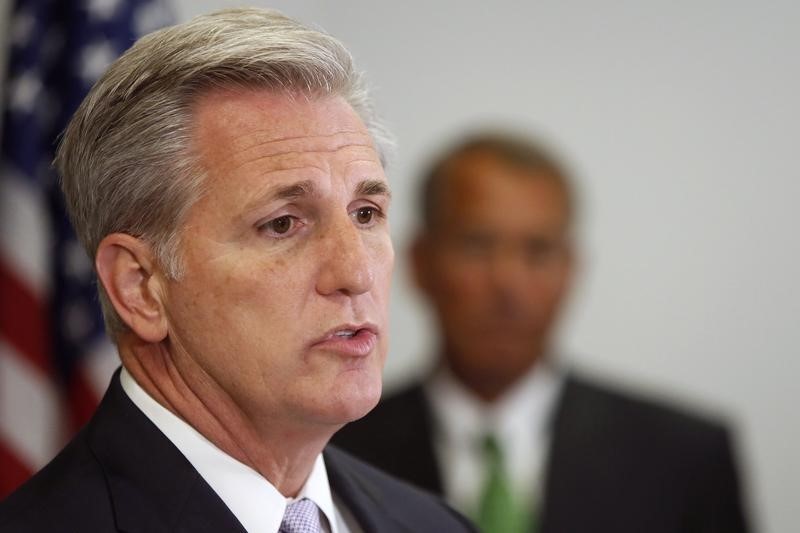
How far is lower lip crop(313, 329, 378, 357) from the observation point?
1.81 m

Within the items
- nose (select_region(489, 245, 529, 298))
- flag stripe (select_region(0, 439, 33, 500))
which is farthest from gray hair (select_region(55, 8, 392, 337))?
nose (select_region(489, 245, 529, 298))

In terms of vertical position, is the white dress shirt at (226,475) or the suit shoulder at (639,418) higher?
the white dress shirt at (226,475)

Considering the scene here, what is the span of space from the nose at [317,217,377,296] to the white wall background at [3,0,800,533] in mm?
3192

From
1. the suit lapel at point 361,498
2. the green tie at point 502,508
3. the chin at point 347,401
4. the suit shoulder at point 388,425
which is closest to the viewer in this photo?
the chin at point 347,401

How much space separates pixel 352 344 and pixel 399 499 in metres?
0.51

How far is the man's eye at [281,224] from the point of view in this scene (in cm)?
182

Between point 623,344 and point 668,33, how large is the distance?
141 cm

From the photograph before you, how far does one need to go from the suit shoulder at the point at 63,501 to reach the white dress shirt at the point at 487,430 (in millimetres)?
3138

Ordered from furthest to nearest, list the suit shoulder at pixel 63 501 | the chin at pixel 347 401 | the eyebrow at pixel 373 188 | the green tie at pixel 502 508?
the green tie at pixel 502 508 → the eyebrow at pixel 373 188 → the chin at pixel 347 401 → the suit shoulder at pixel 63 501

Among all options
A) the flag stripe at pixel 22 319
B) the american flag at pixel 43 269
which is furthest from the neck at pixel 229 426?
the flag stripe at pixel 22 319

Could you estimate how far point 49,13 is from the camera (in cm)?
356

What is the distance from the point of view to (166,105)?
181cm

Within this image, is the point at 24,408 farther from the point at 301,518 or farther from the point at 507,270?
the point at 507,270

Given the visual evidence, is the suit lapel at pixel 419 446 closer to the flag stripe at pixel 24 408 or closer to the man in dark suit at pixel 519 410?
the man in dark suit at pixel 519 410
